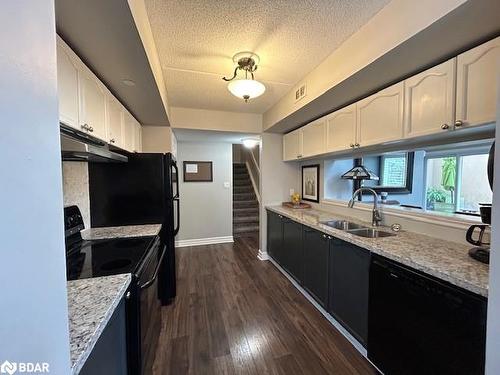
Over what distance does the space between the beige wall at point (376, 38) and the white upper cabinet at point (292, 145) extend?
96 centimetres

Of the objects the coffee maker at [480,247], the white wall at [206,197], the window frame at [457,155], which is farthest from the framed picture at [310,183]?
the coffee maker at [480,247]

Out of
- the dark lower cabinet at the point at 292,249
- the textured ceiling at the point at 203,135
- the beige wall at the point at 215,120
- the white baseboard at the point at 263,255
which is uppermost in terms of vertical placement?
the beige wall at the point at 215,120

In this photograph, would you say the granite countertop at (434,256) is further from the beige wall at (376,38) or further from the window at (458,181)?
the beige wall at (376,38)

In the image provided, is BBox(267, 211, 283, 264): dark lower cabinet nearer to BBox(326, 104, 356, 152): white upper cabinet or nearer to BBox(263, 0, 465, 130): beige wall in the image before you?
BBox(326, 104, 356, 152): white upper cabinet

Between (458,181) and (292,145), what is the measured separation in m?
1.98

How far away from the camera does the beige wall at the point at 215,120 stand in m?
3.37

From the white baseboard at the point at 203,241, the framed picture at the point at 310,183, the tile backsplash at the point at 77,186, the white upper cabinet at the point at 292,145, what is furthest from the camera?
the white baseboard at the point at 203,241

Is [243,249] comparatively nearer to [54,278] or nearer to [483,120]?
[483,120]

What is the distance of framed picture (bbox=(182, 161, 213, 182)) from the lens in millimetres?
4578

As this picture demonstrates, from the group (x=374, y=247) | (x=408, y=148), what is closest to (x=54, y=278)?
(x=374, y=247)

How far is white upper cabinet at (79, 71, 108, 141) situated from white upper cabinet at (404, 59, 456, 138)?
2224mm

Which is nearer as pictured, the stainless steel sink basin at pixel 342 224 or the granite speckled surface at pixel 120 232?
the granite speckled surface at pixel 120 232

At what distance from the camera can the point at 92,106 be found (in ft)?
5.22

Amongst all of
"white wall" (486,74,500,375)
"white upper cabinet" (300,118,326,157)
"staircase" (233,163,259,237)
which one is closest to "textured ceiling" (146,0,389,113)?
"white upper cabinet" (300,118,326,157)
